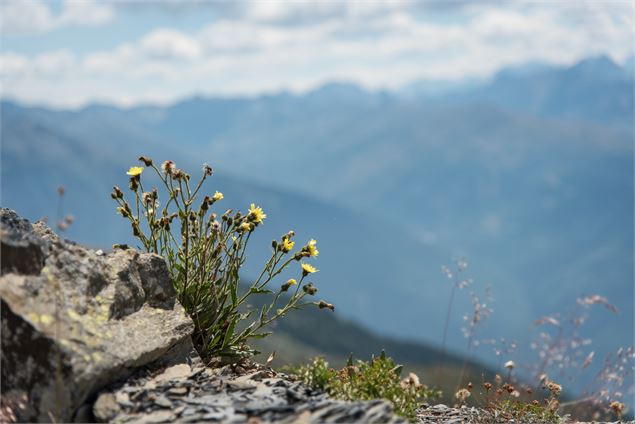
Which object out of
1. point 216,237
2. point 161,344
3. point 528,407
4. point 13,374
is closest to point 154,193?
point 216,237

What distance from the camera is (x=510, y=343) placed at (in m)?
8.62

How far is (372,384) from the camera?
5.91m

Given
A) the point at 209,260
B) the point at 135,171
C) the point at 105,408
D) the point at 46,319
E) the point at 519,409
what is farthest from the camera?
the point at 209,260

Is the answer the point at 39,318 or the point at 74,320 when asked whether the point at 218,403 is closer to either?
the point at 74,320

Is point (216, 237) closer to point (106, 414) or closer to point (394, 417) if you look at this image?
point (106, 414)

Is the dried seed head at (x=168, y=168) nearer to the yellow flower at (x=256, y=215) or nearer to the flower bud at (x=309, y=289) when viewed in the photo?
the yellow flower at (x=256, y=215)

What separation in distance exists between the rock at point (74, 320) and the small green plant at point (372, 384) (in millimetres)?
1155

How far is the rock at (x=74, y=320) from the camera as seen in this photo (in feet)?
17.1

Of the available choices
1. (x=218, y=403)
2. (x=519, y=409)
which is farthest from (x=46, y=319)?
(x=519, y=409)

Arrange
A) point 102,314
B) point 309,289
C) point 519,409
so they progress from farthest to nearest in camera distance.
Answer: point 519,409
point 309,289
point 102,314

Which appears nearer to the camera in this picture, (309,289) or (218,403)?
(218,403)

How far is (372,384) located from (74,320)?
2318 millimetres

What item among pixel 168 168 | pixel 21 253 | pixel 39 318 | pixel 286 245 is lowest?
pixel 39 318

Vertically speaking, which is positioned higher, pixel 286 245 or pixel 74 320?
pixel 286 245
